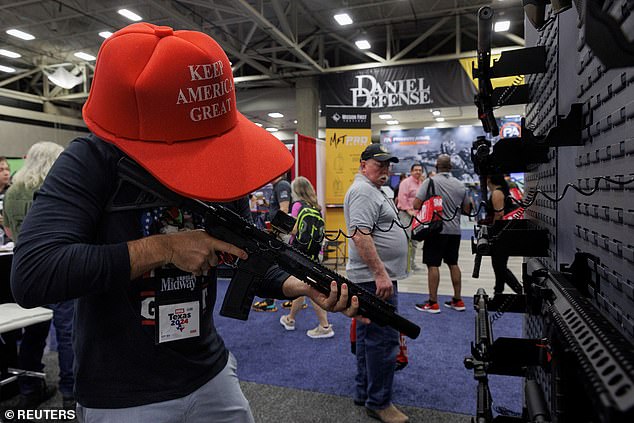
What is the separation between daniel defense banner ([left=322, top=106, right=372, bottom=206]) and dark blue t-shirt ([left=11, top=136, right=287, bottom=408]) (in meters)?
6.49

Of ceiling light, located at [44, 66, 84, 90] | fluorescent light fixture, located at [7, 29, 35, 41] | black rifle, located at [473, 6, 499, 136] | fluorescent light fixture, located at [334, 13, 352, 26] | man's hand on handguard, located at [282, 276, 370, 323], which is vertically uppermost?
fluorescent light fixture, located at [7, 29, 35, 41]

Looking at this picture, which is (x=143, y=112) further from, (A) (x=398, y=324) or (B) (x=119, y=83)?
(A) (x=398, y=324)

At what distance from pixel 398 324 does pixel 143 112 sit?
103cm

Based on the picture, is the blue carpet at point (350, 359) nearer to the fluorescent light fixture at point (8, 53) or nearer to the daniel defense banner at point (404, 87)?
the daniel defense banner at point (404, 87)

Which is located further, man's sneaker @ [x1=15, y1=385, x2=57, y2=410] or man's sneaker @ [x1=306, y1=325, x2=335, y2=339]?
man's sneaker @ [x1=306, y1=325, x2=335, y2=339]

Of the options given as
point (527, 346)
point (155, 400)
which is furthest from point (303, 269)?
point (527, 346)

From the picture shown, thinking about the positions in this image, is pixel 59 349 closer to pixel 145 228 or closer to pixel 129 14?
pixel 145 228

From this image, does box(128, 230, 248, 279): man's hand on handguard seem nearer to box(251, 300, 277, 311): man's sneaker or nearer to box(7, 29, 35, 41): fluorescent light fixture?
box(251, 300, 277, 311): man's sneaker

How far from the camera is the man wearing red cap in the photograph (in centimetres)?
84

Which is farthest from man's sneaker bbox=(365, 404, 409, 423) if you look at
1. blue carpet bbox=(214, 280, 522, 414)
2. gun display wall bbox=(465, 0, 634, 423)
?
gun display wall bbox=(465, 0, 634, 423)

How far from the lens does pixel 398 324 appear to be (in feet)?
4.77

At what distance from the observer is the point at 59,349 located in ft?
9.05

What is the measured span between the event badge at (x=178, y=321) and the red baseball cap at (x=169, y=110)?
1.13 feet

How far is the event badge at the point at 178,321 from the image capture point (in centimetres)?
102
